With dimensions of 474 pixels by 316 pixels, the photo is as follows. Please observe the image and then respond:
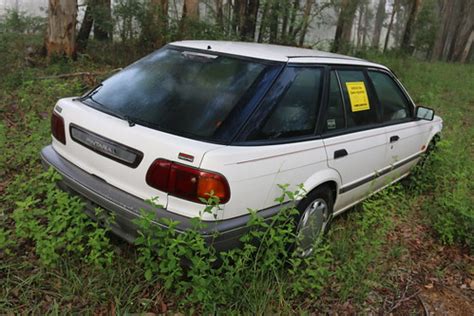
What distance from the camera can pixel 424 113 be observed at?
186 inches

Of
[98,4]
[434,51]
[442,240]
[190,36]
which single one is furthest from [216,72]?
[434,51]

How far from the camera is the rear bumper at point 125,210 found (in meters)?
2.48

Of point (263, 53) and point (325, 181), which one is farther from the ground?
point (263, 53)

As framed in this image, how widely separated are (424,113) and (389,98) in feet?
2.27

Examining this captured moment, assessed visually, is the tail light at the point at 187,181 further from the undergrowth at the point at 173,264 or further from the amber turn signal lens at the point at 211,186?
the undergrowth at the point at 173,264

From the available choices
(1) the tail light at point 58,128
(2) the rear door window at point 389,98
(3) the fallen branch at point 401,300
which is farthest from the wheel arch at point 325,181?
(1) the tail light at point 58,128

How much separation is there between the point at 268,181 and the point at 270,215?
262mm

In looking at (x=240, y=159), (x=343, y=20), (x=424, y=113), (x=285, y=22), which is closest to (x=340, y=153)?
(x=240, y=159)

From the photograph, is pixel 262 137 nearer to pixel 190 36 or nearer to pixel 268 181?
pixel 268 181

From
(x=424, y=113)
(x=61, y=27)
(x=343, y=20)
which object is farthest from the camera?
(x=343, y=20)

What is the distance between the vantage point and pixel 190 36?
925 cm

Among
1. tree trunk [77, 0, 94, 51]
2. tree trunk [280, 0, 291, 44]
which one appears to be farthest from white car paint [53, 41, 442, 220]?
tree trunk [280, 0, 291, 44]

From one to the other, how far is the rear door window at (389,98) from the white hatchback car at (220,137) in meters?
0.37

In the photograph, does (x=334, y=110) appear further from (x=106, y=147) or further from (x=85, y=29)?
(x=85, y=29)
